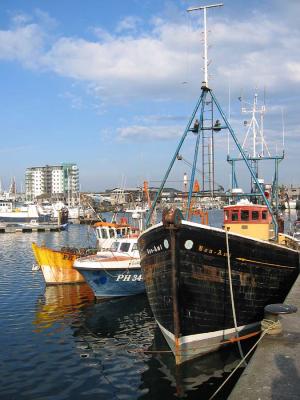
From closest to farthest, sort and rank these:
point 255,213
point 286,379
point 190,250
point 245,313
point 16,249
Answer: point 286,379, point 190,250, point 245,313, point 255,213, point 16,249

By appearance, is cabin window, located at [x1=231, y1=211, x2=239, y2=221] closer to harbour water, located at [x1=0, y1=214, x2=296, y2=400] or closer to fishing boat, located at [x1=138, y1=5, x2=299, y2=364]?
fishing boat, located at [x1=138, y1=5, x2=299, y2=364]

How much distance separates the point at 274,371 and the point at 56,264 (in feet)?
67.4

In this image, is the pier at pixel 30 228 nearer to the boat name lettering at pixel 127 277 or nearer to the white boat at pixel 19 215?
the white boat at pixel 19 215

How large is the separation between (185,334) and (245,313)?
2406 mm

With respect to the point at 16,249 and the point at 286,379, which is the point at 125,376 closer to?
the point at 286,379

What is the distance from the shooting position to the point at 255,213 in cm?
1839

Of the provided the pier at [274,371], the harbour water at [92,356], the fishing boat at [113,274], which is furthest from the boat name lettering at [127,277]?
the pier at [274,371]

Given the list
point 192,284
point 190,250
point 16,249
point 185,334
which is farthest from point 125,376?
point 16,249

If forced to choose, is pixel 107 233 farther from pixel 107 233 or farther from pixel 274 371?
pixel 274 371

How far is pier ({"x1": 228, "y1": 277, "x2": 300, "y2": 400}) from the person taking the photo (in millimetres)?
8320

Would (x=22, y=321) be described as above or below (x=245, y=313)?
below

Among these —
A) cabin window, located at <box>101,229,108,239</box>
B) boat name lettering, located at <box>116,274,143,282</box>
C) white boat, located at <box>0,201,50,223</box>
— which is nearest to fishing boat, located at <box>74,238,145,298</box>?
boat name lettering, located at <box>116,274,143,282</box>

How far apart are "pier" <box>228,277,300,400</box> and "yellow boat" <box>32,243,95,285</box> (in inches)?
713

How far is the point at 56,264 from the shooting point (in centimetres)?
2794
